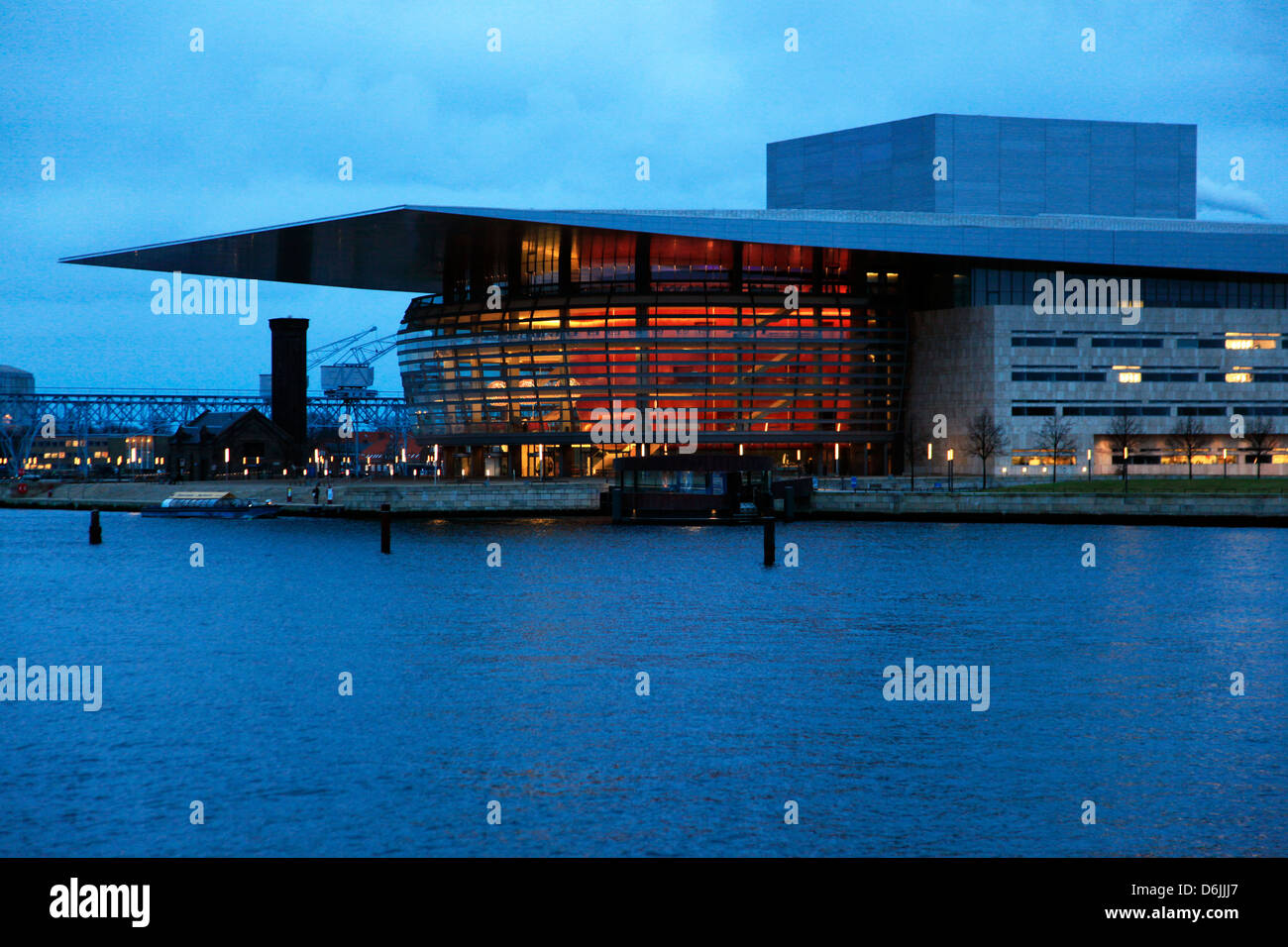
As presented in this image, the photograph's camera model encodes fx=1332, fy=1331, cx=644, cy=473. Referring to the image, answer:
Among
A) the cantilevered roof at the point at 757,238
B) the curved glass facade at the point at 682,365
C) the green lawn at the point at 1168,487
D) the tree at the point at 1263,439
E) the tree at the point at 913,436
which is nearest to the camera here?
the green lawn at the point at 1168,487

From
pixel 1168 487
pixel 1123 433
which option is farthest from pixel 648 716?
pixel 1123 433

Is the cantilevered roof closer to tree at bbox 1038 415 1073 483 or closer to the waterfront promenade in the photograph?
tree at bbox 1038 415 1073 483

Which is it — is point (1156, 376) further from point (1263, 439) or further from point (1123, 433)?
point (1263, 439)

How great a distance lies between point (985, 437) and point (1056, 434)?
4247 millimetres

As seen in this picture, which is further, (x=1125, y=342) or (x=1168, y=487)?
(x=1125, y=342)

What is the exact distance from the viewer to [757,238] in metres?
73.8

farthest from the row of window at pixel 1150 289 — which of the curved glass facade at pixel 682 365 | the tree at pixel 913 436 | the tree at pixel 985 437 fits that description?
the tree at pixel 913 436

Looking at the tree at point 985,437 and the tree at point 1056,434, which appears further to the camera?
the tree at point 1056,434

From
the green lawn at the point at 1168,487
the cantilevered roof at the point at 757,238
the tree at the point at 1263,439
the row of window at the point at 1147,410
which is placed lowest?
the green lawn at the point at 1168,487

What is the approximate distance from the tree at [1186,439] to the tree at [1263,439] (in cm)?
245

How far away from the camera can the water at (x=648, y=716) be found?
1348 centimetres

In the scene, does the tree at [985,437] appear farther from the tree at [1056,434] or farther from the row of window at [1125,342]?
the row of window at [1125,342]

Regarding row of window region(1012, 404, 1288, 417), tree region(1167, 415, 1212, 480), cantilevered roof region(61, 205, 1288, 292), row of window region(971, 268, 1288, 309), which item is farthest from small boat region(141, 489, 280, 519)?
tree region(1167, 415, 1212, 480)
